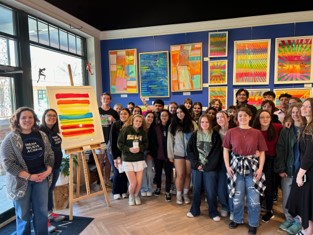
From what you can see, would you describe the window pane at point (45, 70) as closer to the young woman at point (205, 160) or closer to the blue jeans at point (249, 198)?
the young woman at point (205, 160)

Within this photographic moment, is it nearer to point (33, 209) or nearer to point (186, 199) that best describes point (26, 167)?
point (33, 209)

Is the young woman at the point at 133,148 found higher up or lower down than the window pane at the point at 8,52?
lower down

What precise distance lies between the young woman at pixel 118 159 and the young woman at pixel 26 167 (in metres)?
1.09

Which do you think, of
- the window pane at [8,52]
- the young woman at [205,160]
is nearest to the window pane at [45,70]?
the window pane at [8,52]

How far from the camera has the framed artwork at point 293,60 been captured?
405 centimetres

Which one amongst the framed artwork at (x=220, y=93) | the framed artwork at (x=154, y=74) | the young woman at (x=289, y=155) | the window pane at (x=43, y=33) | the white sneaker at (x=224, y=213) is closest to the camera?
the young woman at (x=289, y=155)

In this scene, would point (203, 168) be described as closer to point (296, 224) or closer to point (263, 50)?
point (296, 224)

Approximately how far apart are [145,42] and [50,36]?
6.08 ft

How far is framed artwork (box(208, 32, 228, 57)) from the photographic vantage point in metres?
4.37

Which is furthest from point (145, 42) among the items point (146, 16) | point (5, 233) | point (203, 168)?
point (5, 233)

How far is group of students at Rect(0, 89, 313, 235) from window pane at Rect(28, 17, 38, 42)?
1412 millimetres

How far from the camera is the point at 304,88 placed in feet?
13.5

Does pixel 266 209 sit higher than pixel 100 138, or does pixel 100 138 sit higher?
pixel 100 138

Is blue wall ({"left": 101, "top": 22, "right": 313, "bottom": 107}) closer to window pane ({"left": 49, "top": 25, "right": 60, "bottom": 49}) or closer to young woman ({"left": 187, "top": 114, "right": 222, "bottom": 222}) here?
window pane ({"left": 49, "top": 25, "right": 60, "bottom": 49})
